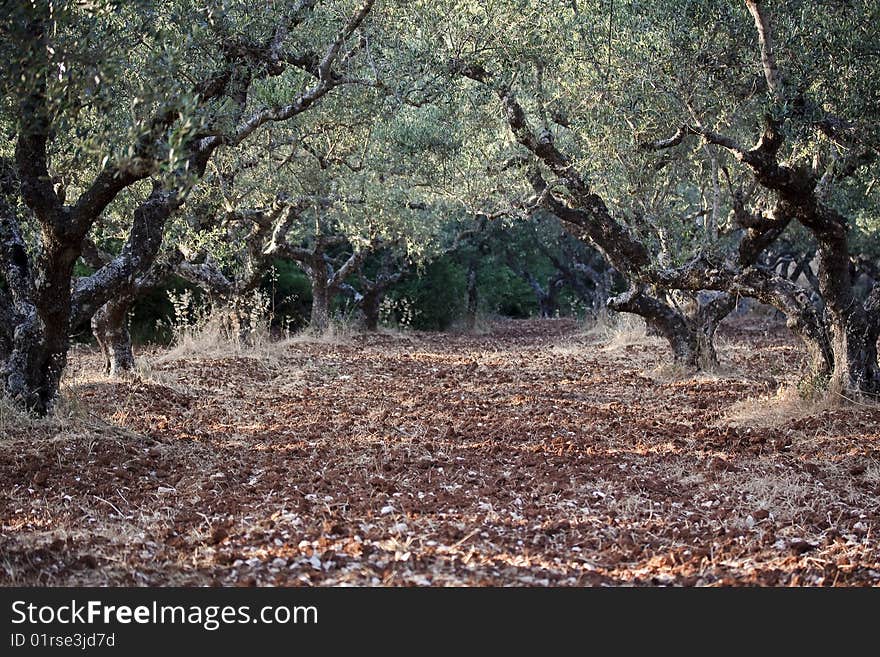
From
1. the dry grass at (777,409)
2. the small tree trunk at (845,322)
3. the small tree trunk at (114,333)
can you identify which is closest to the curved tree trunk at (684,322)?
the dry grass at (777,409)

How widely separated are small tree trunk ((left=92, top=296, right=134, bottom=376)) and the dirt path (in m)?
0.39

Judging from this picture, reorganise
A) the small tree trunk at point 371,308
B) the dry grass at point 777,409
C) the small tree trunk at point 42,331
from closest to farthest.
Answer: the small tree trunk at point 42,331 < the dry grass at point 777,409 < the small tree trunk at point 371,308

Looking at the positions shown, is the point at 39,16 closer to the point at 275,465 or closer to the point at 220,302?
the point at 275,465

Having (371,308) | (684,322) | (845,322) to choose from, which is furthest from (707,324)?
(371,308)

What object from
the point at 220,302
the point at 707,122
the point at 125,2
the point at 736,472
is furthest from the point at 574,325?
the point at 125,2

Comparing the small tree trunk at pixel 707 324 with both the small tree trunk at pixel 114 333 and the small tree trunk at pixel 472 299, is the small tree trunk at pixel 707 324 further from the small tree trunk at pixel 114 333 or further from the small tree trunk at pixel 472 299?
the small tree trunk at pixel 472 299

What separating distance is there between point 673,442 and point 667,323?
528 centimetres

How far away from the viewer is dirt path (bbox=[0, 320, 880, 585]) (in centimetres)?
559

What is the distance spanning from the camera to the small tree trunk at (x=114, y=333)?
13.0 m

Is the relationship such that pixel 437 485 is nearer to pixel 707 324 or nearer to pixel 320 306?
pixel 707 324

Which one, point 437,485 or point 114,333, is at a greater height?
point 114,333

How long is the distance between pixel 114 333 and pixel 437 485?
23.8ft

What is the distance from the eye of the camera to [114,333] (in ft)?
43.0

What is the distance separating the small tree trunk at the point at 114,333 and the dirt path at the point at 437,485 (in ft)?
1.28
